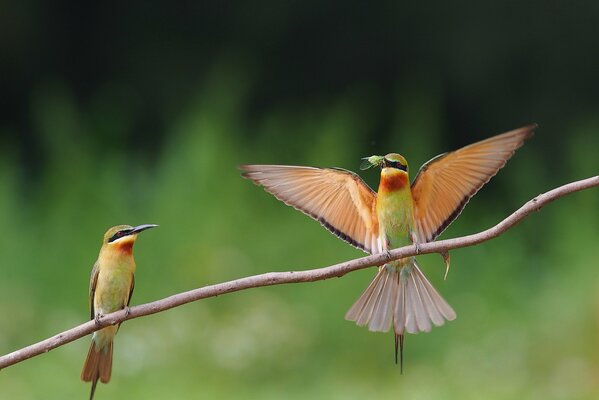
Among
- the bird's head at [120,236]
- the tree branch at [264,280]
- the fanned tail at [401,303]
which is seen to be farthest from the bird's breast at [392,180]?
the tree branch at [264,280]

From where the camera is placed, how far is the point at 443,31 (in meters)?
5.51

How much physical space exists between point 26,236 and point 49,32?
4.86 ft

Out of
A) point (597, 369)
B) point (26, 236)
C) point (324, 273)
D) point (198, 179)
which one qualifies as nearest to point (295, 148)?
point (198, 179)

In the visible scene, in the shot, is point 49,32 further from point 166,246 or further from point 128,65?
point 166,246

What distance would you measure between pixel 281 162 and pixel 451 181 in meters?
2.95

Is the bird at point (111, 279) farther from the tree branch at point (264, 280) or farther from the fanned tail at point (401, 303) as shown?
the tree branch at point (264, 280)

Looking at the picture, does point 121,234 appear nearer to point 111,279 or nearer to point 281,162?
point 111,279

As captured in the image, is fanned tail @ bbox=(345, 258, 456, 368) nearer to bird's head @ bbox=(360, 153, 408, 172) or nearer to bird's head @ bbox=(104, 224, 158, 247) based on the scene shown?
bird's head @ bbox=(360, 153, 408, 172)

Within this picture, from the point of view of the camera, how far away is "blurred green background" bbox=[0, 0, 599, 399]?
3705mm

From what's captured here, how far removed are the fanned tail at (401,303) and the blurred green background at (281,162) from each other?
4.51ft

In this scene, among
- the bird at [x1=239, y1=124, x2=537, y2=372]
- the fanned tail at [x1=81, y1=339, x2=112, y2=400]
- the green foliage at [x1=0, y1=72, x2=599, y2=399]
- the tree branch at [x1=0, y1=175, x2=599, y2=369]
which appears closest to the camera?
the tree branch at [x1=0, y1=175, x2=599, y2=369]

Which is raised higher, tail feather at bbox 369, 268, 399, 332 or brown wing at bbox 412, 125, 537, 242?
brown wing at bbox 412, 125, 537, 242

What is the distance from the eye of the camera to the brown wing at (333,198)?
6.73 feet

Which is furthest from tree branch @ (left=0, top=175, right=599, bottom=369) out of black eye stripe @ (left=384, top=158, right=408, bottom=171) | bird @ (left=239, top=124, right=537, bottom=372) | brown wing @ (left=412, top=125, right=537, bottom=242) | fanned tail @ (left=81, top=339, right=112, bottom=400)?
fanned tail @ (left=81, top=339, right=112, bottom=400)
